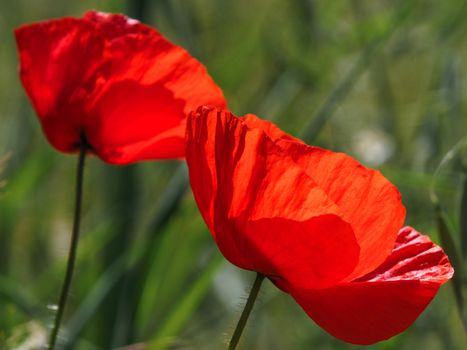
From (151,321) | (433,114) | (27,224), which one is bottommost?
(27,224)

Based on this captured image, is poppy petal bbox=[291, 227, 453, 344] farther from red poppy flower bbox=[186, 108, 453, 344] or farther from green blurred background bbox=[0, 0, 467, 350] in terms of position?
green blurred background bbox=[0, 0, 467, 350]

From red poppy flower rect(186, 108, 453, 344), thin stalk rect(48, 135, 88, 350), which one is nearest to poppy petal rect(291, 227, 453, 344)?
red poppy flower rect(186, 108, 453, 344)

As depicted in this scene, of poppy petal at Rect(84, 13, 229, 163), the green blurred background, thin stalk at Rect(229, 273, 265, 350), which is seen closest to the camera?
thin stalk at Rect(229, 273, 265, 350)

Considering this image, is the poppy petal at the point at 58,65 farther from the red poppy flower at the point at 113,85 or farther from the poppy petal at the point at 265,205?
the poppy petal at the point at 265,205

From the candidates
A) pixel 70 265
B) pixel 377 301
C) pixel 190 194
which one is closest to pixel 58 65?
pixel 70 265

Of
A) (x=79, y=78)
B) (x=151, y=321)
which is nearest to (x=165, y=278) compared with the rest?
(x=151, y=321)

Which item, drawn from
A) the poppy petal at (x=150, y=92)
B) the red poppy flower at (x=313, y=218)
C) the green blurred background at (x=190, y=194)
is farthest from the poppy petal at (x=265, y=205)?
the green blurred background at (x=190, y=194)

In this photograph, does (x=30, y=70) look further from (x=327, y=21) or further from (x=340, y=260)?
(x=327, y=21)
